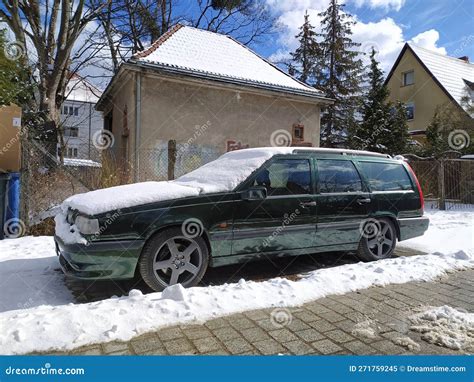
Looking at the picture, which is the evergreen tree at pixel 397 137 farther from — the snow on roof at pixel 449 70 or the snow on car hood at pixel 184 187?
the snow on car hood at pixel 184 187

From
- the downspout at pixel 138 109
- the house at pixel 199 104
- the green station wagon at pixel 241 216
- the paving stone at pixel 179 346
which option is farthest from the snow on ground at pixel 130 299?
the downspout at pixel 138 109

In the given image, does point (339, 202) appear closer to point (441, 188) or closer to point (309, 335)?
point (309, 335)

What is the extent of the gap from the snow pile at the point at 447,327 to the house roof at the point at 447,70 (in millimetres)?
26421

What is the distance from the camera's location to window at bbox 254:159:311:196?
4430 mm

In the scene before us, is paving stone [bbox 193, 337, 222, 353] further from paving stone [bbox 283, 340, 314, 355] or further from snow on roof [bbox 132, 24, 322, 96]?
snow on roof [bbox 132, 24, 322, 96]

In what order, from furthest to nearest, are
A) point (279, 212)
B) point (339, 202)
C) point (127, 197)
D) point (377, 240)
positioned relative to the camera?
point (377, 240) < point (339, 202) < point (279, 212) < point (127, 197)

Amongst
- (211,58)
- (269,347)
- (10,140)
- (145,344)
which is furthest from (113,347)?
(211,58)

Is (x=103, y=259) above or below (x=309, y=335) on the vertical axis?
above

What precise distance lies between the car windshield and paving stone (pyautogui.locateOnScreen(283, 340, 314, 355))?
1.88m

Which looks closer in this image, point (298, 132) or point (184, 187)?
point (184, 187)

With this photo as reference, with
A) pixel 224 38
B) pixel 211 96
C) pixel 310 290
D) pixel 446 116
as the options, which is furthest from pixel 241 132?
pixel 446 116

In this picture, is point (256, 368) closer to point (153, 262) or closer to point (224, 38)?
point (153, 262)

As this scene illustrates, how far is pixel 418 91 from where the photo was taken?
29.2 metres

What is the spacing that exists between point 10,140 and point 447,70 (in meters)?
32.4
